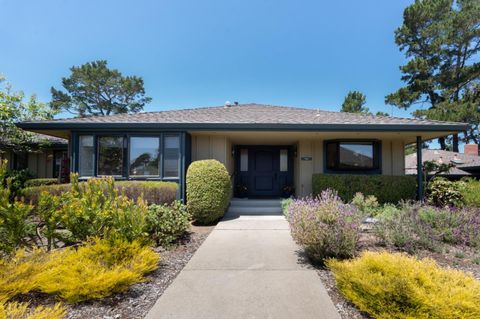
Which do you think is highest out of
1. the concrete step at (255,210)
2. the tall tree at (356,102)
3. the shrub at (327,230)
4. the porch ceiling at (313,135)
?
the tall tree at (356,102)

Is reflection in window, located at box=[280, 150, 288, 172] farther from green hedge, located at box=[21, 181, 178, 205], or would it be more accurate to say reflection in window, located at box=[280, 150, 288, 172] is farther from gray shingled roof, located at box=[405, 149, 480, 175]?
gray shingled roof, located at box=[405, 149, 480, 175]

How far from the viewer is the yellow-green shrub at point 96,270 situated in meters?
2.60

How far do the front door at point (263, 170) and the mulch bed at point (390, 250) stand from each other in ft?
16.9

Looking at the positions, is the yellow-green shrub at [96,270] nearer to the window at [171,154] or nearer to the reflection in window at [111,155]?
the window at [171,154]

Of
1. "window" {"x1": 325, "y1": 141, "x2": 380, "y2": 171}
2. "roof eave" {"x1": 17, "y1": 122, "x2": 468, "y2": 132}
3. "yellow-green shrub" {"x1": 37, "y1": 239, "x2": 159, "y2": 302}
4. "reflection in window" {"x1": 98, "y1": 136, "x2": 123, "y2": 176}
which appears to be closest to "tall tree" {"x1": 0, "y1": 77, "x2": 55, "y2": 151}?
"roof eave" {"x1": 17, "y1": 122, "x2": 468, "y2": 132}

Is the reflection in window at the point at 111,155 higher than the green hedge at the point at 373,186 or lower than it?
higher

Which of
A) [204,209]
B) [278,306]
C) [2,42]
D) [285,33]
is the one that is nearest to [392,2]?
[285,33]

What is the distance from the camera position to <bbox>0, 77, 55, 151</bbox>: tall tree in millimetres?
9234

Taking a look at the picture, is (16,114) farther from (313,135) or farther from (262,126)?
(313,135)

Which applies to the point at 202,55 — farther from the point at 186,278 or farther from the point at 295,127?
the point at 186,278

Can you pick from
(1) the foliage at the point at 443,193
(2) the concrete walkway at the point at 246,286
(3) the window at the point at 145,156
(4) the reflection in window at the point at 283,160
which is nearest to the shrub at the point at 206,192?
(2) the concrete walkway at the point at 246,286

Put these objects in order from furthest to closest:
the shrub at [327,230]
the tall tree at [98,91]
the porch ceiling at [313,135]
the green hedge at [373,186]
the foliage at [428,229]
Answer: the tall tree at [98,91]
the green hedge at [373,186]
the porch ceiling at [313,135]
the foliage at [428,229]
the shrub at [327,230]

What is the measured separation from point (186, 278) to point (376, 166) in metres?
7.89

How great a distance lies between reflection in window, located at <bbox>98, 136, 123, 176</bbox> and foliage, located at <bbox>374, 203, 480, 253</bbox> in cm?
732
